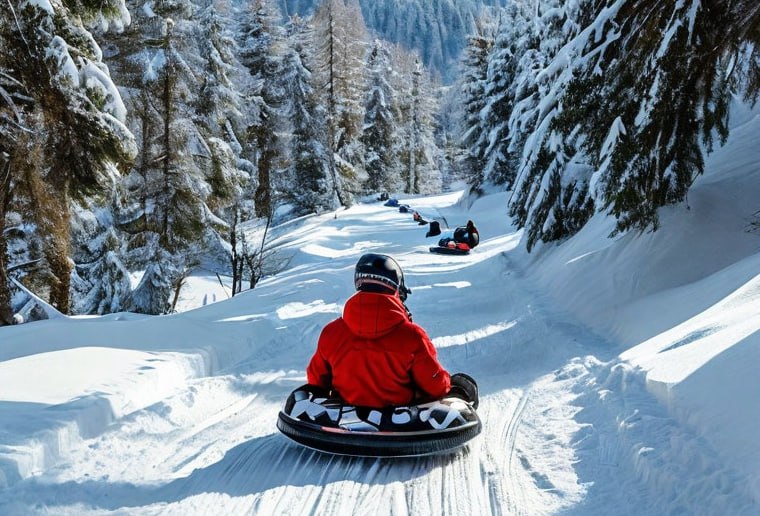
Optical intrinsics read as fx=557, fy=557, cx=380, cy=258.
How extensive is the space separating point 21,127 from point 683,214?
8.92 metres

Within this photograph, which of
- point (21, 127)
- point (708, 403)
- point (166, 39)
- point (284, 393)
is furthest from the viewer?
point (166, 39)

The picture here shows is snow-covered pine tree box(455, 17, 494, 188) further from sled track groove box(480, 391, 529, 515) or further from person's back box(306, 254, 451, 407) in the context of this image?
person's back box(306, 254, 451, 407)

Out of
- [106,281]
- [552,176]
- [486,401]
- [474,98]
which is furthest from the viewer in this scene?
[474,98]

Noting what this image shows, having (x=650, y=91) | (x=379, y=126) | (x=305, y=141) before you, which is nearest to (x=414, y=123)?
(x=379, y=126)

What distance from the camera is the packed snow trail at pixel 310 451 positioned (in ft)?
10.3

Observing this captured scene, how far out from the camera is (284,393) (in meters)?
5.19

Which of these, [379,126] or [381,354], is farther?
[379,126]

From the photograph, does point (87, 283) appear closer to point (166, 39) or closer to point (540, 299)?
point (166, 39)

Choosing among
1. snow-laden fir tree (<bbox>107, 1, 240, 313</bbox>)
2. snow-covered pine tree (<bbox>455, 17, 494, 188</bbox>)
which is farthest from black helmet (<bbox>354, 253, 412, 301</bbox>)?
snow-covered pine tree (<bbox>455, 17, 494, 188</bbox>)

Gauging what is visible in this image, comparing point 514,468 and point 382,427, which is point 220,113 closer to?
point 382,427

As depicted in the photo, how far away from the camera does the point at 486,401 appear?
4.95m

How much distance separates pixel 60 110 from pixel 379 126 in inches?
1480

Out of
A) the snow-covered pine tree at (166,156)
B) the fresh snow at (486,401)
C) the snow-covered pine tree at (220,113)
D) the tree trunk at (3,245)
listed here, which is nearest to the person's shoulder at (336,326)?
the fresh snow at (486,401)

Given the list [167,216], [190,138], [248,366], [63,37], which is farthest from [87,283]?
[248,366]
